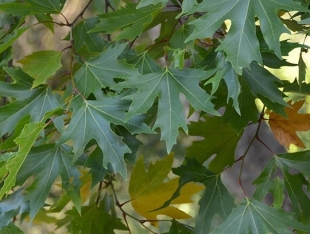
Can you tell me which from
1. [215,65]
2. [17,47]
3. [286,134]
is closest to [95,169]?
[215,65]

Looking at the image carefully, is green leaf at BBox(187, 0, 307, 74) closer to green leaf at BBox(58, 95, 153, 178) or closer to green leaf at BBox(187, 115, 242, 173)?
green leaf at BBox(58, 95, 153, 178)

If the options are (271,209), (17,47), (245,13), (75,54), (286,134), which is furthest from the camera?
(17,47)

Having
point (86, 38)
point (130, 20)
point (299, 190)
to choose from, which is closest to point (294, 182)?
point (299, 190)

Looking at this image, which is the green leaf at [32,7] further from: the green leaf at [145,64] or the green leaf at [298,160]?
the green leaf at [298,160]

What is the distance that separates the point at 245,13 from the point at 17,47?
5.31 ft

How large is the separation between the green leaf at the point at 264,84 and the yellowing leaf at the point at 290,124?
229mm

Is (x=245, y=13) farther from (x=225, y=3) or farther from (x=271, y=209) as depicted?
(x=271, y=209)

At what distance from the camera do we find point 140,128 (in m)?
0.73

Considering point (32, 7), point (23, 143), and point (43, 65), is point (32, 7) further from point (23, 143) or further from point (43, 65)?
point (23, 143)

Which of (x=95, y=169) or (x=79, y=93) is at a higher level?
(x=79, y=93)

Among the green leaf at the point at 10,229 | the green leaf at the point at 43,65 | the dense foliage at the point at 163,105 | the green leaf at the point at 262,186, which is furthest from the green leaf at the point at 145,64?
the green leaf at the point at 10,229

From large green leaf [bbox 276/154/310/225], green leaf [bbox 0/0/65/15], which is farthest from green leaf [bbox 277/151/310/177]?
green leaf [bbox 0/0/65/15]

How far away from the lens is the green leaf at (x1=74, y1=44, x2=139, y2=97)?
77 centimetres

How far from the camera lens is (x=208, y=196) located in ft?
2.85
